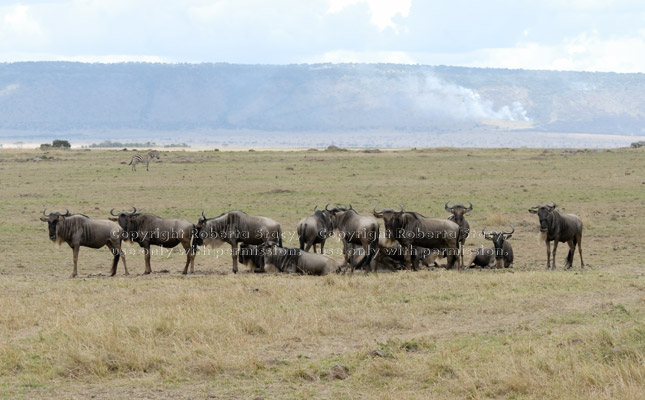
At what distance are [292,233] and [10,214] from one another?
9.37 metres

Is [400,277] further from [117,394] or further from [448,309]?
[117,394]

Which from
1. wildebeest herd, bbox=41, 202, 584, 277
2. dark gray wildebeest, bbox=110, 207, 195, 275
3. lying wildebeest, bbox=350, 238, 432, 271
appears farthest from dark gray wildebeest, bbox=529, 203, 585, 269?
dark gray wildebeest, bbox=110, 207, 195, 275

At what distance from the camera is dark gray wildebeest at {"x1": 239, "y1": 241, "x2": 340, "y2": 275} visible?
1552 cm

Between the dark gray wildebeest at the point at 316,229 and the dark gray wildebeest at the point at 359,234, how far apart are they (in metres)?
0.32

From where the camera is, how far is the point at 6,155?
57.2 metres

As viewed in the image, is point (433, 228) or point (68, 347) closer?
point (68, 347)

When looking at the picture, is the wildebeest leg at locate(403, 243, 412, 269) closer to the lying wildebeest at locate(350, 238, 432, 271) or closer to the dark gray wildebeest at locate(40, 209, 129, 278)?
the lying wildebeest at locate(350, 238, 432, 271)

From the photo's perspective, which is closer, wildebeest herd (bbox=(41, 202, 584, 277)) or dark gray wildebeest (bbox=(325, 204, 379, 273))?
wildebeest herd (bbox=(41, 202, 584, 277))

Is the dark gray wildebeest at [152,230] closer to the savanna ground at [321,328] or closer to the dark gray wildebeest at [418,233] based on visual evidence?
the savanna ground at [321,328]

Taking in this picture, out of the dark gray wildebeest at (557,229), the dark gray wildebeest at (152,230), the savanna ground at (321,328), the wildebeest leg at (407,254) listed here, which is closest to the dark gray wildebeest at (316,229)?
the wildebeest leg at (407,254)

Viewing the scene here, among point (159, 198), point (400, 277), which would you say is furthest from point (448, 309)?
point (159, 198)

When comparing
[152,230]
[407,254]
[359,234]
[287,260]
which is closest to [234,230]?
[287,260]

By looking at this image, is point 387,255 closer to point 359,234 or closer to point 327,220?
point 359,234

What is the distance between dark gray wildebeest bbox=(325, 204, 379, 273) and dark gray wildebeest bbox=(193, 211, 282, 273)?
4.21ft
